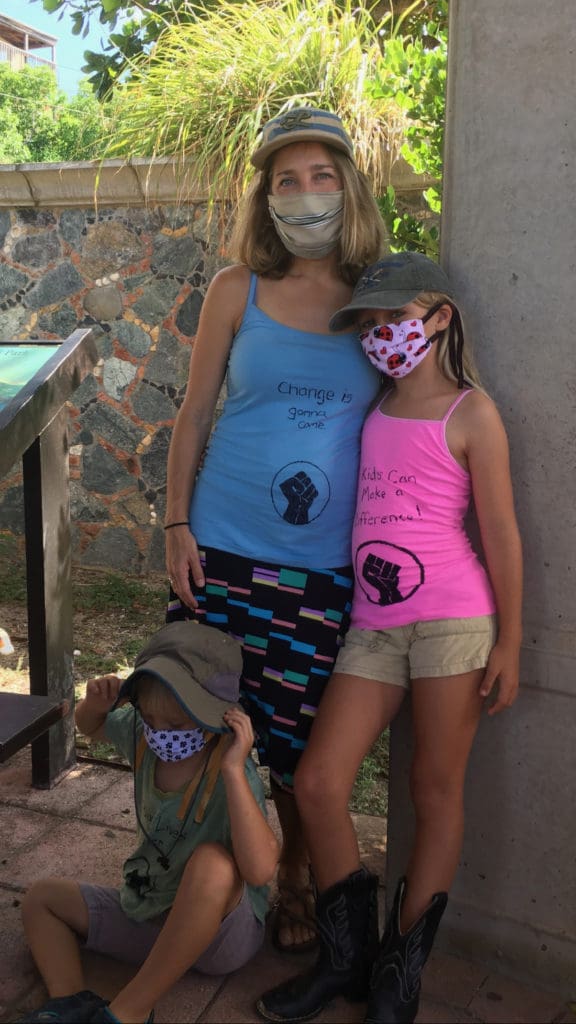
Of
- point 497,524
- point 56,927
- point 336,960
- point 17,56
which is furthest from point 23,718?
point 17,56

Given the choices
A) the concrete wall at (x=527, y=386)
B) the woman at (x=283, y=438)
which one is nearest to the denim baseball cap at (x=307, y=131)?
the woman at (x=283, y=438)

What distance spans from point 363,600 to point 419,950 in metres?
0.77

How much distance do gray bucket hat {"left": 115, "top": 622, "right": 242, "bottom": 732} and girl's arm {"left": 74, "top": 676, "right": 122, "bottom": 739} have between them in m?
0.05

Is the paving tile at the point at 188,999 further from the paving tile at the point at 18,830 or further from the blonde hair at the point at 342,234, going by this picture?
the blonde hair at the point at 342,234

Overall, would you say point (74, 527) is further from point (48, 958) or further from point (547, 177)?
point (547, 177)

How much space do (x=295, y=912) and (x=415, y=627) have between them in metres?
0.87

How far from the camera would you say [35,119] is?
27562 millimetres

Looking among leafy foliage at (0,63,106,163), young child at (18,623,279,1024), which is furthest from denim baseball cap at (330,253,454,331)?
leafy foliage at (0,63,106,163)

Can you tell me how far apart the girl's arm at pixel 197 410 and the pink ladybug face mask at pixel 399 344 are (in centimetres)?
38

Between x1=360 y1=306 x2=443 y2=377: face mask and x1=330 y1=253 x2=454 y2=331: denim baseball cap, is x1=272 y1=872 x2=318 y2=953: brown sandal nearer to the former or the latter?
x1=360 y1=306 x2=443 y2=377: face mask

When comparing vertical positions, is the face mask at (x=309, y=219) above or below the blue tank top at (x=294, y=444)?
above

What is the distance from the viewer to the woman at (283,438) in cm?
227

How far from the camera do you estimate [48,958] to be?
2.21 metres

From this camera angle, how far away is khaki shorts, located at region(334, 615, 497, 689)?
2.12 metres
